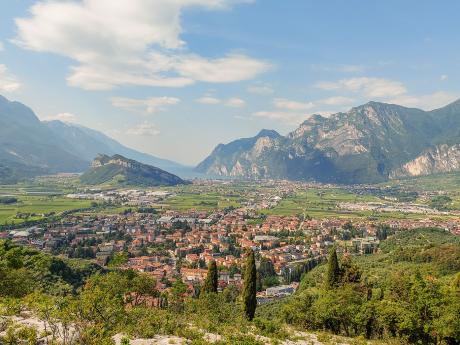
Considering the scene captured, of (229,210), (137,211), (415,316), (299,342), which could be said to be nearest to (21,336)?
(299,342)

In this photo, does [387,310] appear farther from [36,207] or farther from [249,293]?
[36,207]

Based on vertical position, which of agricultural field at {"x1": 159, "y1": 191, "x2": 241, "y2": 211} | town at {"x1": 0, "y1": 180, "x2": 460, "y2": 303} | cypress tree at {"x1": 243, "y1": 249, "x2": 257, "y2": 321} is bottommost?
town at {"x1": 0, "y1": 180, "x2": 460, "y2": 303}

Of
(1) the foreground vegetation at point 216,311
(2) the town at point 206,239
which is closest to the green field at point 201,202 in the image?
(2) the town at point 206,239

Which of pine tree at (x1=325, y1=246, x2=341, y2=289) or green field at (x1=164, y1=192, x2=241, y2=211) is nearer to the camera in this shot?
pine tree at (x1=325, y1=246, x2=341, y2=289)

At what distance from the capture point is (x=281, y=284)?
224ft

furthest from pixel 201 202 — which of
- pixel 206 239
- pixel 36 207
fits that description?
pixel 206 239

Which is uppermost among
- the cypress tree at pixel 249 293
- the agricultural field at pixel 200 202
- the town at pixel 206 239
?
the cypress tree at pixel 249 293

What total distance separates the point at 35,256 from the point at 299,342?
34509mm

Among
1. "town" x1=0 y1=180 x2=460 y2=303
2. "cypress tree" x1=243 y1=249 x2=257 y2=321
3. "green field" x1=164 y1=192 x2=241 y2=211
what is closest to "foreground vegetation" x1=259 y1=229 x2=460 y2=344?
"cypress tree" x1=243 y1=249 x2=257 y2=321

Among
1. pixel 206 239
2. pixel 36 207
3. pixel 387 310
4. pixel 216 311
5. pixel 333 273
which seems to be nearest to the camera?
pixel 216 311

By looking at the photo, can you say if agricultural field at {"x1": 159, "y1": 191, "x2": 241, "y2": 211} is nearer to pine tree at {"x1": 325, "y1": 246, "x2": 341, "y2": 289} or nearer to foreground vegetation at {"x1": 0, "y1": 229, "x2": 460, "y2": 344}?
pine tree at {"x1": 325, "y1": 246, "x2": 341, "y2": 289}

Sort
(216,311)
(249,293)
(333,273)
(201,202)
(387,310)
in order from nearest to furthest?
(216,311) → (387,310) → (249,293) → (333,273) → (201,202)

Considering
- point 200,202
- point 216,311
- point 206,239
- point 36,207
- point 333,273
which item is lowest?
point 206,239

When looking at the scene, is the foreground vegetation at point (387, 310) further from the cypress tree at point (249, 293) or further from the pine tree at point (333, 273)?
the cypress tree at point (249, 293)
